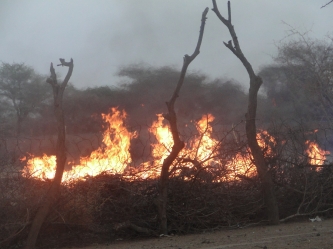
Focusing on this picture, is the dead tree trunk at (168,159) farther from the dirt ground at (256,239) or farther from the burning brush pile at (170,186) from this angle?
the dirt ground at (256,239)

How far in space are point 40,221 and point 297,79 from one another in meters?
14.4

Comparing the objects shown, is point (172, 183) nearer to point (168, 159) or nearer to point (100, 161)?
point (168, 159)

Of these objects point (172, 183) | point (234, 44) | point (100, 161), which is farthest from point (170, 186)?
point (234, 44)

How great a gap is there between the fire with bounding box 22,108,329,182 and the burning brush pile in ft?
0.06

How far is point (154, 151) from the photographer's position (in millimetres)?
8984

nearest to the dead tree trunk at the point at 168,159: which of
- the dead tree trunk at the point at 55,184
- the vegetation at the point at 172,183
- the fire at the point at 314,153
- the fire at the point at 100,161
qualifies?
the vegetation at the point at 172,183

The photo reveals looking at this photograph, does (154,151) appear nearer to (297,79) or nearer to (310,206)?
(310,206)

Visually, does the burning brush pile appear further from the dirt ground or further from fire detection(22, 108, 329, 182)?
the dirt ground

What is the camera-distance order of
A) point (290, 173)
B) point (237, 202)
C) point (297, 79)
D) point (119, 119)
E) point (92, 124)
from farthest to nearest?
1. point (297, 79)
2. point (92, 124)
3. point (119, 119)
4. point (290, 173)
5. point (237, 202)

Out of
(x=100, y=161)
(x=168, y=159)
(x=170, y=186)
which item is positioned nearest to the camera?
(x=168, y=159)

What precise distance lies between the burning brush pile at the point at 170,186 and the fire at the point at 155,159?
0.06 ft

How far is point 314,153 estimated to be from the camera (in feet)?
32.5

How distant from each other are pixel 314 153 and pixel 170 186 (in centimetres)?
340

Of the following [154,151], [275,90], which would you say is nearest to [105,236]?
[154,151]
